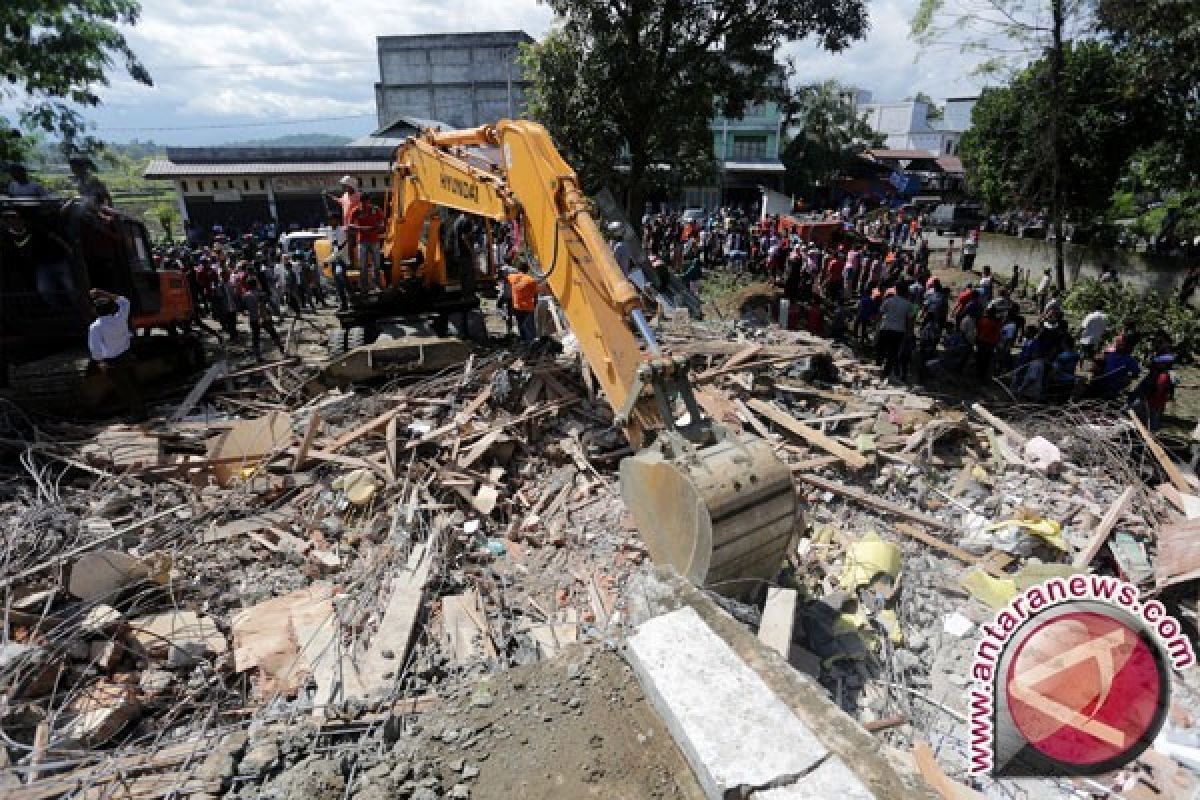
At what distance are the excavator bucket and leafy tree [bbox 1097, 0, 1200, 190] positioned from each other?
13901 mm

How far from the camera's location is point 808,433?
24.4 feet

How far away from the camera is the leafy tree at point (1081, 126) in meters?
15.8

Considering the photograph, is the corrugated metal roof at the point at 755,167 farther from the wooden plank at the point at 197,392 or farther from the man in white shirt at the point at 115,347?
the man in white shirt at the point at 115,347

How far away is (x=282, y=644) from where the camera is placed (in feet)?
15.2

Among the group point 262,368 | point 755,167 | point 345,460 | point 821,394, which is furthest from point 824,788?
point 755,167

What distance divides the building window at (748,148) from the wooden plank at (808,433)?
3624cm

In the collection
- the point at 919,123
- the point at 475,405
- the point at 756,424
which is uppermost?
the point at 919,123

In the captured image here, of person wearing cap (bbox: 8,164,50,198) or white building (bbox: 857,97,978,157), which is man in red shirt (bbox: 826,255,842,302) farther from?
white building (bbox: 857,97,978,157)

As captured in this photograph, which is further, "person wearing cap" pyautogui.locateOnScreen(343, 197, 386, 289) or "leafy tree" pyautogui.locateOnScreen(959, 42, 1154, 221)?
"leafy tree" pyautogui.locateOnScreen(959, 42, 1154, 221)

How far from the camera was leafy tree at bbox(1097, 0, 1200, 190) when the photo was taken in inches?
468

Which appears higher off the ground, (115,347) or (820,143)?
(820,143)

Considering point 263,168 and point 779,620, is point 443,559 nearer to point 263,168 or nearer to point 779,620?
point 779,620

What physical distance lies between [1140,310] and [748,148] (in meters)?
28.9

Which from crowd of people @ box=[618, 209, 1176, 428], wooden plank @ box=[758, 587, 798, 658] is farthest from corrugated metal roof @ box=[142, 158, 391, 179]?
wooden plank @ box=[758, 587, 798, 658]
